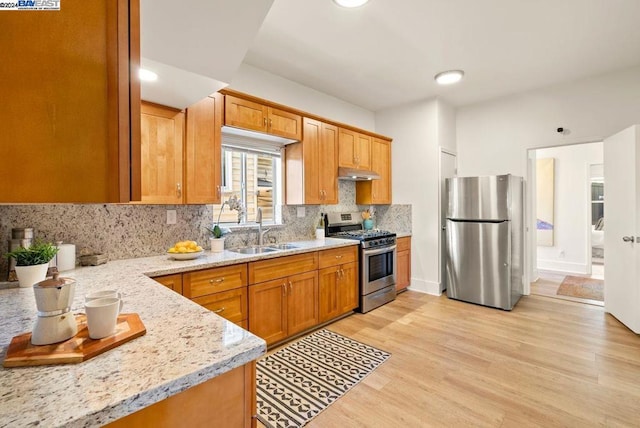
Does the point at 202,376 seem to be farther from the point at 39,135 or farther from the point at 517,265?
the point at 517,265

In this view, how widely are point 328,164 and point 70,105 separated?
3192 mm

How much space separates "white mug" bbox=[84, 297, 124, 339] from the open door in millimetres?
4219

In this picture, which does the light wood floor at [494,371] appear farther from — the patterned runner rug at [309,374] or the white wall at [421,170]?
the white wall at [421,170]

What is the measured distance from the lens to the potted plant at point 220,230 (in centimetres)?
264

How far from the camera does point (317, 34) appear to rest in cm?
266

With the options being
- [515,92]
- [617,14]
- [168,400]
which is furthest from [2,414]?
[515,92]

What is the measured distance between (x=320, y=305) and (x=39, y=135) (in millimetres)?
2817

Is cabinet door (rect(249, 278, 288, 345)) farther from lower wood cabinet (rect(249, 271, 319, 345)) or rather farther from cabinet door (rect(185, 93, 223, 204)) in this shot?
cabinet door (rect(185, 93, 223, 204))

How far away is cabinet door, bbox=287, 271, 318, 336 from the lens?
2730mm

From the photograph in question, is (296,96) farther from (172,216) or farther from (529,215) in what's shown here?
(529,215)

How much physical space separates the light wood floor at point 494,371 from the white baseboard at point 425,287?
2.19 ft

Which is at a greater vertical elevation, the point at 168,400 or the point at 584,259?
the point at 168,400

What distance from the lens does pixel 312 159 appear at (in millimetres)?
3371

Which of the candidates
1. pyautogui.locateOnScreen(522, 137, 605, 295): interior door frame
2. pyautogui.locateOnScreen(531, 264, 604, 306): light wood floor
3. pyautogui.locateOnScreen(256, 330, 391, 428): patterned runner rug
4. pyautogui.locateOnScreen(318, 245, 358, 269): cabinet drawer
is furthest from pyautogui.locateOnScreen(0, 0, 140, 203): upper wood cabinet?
pyautogui.locateOnScreen(531, 264, 604, 306): light wood floor
